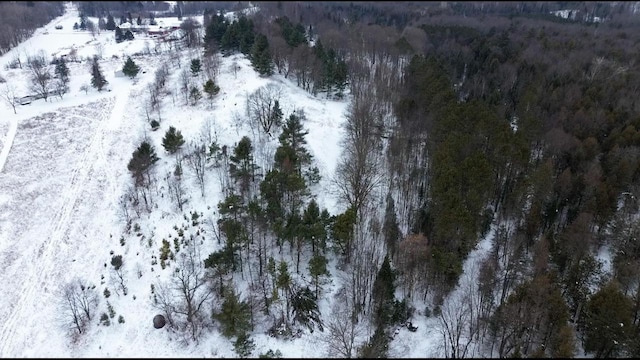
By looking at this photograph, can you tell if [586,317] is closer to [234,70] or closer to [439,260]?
[439,260]

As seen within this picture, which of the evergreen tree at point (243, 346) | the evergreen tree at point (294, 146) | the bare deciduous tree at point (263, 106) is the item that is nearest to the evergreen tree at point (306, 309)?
the evergreen tree at point (243, 346)

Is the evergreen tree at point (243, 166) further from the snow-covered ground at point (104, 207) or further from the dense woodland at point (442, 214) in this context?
the snow-covered ground at point (104, 207)

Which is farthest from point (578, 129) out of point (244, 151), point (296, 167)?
point (244, 151)

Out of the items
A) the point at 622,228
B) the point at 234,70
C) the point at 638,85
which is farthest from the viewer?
the point at 234,70

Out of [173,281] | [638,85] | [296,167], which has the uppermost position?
[638,85]

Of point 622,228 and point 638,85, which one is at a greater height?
point 638,85
